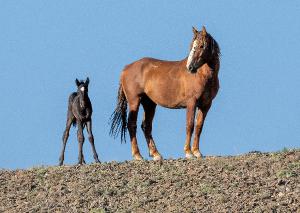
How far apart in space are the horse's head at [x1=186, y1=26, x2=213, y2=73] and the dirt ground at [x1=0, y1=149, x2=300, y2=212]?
2.03 m

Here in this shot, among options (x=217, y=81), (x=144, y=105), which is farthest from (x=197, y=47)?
(x=144, y=105)

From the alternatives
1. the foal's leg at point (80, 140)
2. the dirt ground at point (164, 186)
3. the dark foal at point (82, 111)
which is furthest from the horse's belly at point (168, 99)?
the dirt ground at point (164, 186)

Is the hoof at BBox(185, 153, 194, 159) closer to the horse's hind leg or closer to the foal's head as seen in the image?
the horse's hind leg

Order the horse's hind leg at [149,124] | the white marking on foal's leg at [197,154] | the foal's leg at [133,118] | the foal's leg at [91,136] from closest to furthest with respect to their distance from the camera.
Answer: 1. the white marking on foal's leg at [197,154]
2. the horse's hind leg at [149,124]
3. the foal's leg at [133,118]
4. the foal's leg at [91,136]

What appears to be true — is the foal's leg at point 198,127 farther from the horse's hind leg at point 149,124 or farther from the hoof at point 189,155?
the horse's hind leg at point 149,124

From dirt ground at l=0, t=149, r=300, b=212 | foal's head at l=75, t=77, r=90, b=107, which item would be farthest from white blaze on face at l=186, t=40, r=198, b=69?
foal's head at l=75, t=77, r=90, b=107

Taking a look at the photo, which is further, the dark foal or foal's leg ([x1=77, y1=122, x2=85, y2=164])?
the dark foal

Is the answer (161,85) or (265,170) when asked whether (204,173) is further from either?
(161,85)

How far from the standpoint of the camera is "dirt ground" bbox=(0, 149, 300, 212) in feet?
52.0

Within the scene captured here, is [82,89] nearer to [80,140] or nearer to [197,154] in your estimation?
[80,140]

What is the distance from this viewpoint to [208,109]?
65.3 ft

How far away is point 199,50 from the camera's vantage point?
19484mm

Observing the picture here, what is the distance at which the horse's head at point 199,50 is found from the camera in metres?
19.5

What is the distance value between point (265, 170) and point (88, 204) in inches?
122
